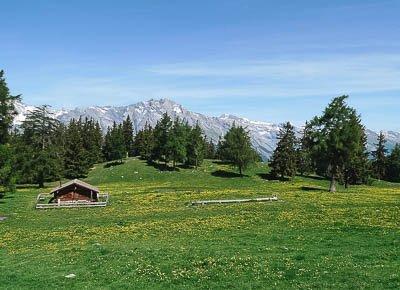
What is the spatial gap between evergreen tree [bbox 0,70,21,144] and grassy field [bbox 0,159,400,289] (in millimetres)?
20882

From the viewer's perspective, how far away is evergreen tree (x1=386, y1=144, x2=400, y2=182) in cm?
14738

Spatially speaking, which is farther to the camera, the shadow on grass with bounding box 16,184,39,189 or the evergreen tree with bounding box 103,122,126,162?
the evergreen tree with bounding box 103,122,126,162

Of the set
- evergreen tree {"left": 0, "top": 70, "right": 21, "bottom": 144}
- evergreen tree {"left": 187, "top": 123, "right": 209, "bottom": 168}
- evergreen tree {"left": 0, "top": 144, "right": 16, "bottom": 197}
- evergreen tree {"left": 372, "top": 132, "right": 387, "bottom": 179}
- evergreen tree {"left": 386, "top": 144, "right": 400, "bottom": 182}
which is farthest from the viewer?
evergreen tree {"left": 386, "top": 144, "right": 400, "bottom": 182}

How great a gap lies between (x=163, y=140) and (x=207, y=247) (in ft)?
361

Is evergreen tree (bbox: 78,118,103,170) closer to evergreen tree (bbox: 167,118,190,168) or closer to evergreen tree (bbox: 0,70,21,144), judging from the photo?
evergreen tree (bbox: 167,118,190,168)

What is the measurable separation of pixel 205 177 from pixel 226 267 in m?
102

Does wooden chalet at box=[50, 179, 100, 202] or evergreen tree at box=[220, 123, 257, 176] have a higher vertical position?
evergreen tree at box=[220, 123, 257, 176]

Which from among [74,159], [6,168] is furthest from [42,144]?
[6,168]

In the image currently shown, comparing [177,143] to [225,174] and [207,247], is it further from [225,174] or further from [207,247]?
[207,247]

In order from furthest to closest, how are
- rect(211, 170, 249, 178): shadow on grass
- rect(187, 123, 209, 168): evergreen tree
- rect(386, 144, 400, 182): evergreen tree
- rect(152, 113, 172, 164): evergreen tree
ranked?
rect(386, 144, 400, 182): evergreen tree < rect(187, 123, 209, 168): evergreen tree < rect(152, 113, 172, 164): evergreen tree < rect(211, 170, 249, 178): shadow on grass

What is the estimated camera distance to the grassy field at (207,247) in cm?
2322

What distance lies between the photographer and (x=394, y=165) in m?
148

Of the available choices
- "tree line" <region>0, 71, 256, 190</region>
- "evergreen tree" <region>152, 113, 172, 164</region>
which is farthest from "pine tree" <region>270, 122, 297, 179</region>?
"evergreen tree" <region>152, 113, 172, 164</region>

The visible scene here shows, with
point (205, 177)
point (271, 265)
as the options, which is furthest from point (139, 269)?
point (205, 177)
